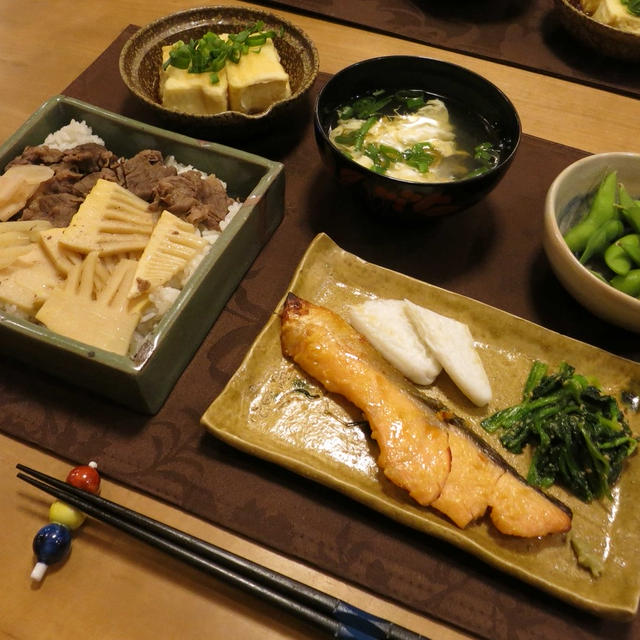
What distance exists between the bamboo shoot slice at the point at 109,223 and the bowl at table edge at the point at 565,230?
3.83ft

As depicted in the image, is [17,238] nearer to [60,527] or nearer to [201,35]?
[60,527]

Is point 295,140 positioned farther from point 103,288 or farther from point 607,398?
point 607,398

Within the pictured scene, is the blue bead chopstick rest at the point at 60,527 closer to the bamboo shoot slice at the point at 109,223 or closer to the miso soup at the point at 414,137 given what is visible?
the bamboo shoot slice at the point at 109,223

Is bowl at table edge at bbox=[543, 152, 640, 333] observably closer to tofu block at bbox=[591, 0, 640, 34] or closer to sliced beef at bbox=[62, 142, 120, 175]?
tofu block at bbox=[591, 0, 640, 34]

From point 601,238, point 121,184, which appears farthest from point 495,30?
point 121,184

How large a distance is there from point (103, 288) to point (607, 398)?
1.36 m

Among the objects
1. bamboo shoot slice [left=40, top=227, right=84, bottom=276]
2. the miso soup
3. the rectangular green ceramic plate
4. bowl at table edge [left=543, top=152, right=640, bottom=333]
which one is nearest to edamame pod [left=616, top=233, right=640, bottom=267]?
bowl at table edge [left=543, top=152, right=640, bottom=333]

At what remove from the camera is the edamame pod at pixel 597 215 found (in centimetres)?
166

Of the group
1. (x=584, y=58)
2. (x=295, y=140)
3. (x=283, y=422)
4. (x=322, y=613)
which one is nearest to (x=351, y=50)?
(x=295, y=140)

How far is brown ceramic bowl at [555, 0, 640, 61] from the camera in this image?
2309 mm

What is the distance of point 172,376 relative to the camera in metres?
1.53

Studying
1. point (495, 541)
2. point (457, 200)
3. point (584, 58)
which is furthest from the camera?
point (584, 58)

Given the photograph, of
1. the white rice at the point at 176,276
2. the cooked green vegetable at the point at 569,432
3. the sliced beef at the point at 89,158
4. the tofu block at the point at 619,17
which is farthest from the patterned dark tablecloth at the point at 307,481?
the tofu block at the point at 619,17

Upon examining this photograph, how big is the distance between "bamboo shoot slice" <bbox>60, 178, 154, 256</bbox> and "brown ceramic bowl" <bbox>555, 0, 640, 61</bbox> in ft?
6.50
